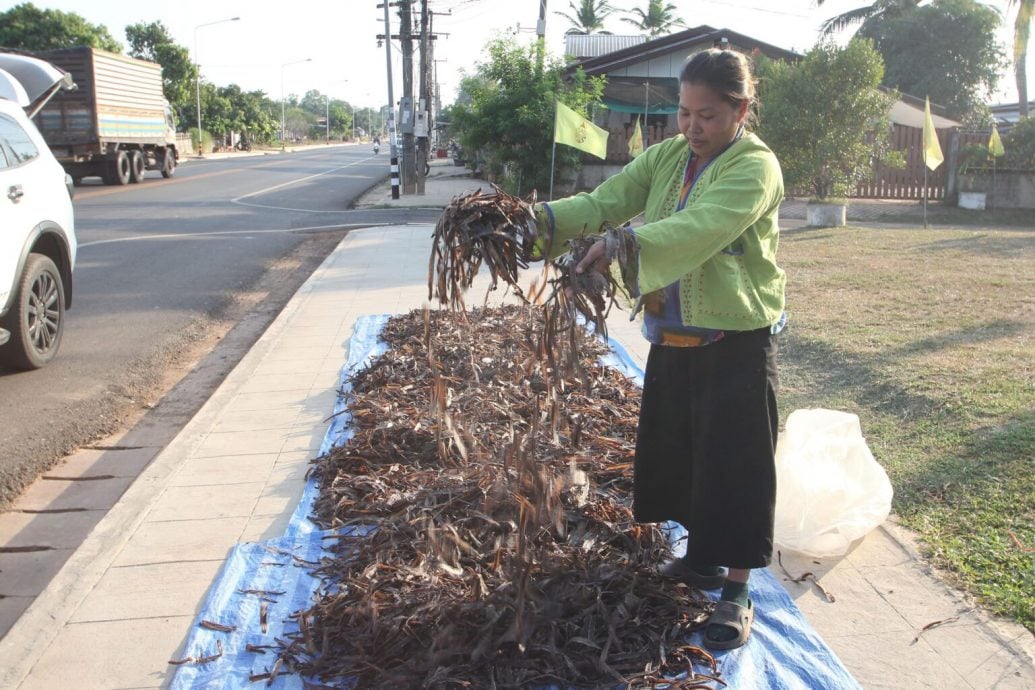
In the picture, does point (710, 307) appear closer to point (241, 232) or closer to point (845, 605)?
point (845, 605)

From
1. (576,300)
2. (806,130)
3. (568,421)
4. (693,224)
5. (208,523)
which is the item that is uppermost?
(806,130)

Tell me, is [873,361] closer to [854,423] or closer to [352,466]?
[854,423]

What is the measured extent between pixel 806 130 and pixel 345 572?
14410 millimetres

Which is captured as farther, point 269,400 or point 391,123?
point 391,123

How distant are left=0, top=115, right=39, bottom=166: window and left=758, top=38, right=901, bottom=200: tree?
1227 cm

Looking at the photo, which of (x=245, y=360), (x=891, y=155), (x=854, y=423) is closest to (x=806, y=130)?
(x=891, y=155)

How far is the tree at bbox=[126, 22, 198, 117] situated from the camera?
52.9 metres

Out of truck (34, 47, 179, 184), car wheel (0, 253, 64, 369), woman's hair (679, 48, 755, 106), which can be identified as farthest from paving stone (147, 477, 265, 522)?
truck (34, 47, 179, 184)

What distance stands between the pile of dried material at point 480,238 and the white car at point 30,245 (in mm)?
4433

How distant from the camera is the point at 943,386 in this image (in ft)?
18.0

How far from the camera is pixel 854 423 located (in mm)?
3865

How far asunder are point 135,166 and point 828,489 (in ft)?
89.3

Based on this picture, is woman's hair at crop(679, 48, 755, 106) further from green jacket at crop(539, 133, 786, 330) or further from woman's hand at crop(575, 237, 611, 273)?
woman's hand at crop(575, 237, 611, 273)

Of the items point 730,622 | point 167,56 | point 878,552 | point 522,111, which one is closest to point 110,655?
point 730,622
